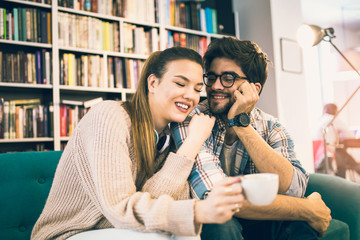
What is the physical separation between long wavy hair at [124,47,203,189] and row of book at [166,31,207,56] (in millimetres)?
1974

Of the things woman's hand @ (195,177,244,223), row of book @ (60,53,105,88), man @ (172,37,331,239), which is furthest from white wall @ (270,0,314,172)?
woman's hand @ (195,177,244,223)

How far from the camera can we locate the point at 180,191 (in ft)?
3.19

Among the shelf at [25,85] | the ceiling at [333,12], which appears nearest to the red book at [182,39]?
the shelf at [25,85]

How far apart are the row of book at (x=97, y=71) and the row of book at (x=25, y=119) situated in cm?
30

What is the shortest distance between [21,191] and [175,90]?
75 cm

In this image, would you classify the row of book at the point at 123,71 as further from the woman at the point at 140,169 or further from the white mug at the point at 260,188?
the white mug at the point at 260,188

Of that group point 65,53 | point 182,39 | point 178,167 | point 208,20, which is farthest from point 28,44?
point 178,167

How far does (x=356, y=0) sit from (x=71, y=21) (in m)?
5.12

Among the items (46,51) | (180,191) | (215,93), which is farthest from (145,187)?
(46,51)

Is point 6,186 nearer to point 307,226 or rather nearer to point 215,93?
point 215,93

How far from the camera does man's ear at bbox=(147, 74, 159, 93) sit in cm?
119

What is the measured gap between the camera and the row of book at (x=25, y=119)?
237cm

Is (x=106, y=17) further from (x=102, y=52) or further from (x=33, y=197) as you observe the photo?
(x=33, y=197)

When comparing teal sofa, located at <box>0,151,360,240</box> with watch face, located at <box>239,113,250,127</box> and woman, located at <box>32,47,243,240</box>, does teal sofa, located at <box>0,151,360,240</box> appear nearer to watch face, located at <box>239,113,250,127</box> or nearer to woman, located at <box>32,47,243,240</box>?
woman, located at <box>32,47,243,240</box>
